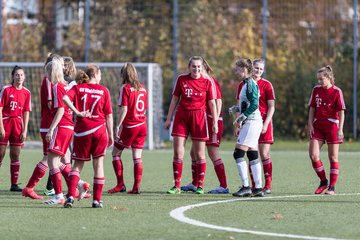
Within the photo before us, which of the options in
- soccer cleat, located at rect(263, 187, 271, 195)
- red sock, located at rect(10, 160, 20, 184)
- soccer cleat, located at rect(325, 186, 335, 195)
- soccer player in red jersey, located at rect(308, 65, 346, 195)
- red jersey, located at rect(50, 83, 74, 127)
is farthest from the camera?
red sock, located at rect(10, 160, 20, 184)

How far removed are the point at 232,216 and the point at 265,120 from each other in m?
3.19

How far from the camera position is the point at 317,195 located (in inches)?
542

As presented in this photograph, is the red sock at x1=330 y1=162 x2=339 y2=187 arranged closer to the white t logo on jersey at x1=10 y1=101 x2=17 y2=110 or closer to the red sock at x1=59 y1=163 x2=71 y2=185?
the red sock at x1=59 y1=163 x2=71 y2=185

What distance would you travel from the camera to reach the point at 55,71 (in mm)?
12344

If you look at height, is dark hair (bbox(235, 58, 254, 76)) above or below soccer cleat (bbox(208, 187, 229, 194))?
above

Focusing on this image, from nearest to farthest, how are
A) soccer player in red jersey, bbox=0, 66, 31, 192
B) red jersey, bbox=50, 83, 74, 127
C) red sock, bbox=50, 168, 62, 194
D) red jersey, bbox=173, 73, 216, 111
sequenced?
red jersey, bbox=50, 83, 74, 127 → red sock, bbox=50, 168, 62, 194 → red jersey, bbox=173, 73, 216, 111 → soccer player in red jersey, bbox=0, 66, 31, 192

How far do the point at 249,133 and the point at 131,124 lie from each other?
1.83 meters

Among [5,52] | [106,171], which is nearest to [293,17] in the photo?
[5,52]

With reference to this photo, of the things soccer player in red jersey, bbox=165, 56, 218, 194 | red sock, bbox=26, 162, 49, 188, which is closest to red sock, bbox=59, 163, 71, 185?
red sock, bbox=26, 162, 49, 188

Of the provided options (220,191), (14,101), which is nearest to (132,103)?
(220,191)

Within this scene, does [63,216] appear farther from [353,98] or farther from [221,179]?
[353,98]

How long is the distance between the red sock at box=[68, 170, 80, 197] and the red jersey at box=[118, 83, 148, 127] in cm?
229

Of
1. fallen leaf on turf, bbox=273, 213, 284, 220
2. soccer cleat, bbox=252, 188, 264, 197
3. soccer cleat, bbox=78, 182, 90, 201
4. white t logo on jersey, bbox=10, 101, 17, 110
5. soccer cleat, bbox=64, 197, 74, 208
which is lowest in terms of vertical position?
soccer cleat, bbox=252, 188, 264, 197

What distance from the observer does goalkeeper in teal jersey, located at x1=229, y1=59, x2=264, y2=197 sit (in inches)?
527
